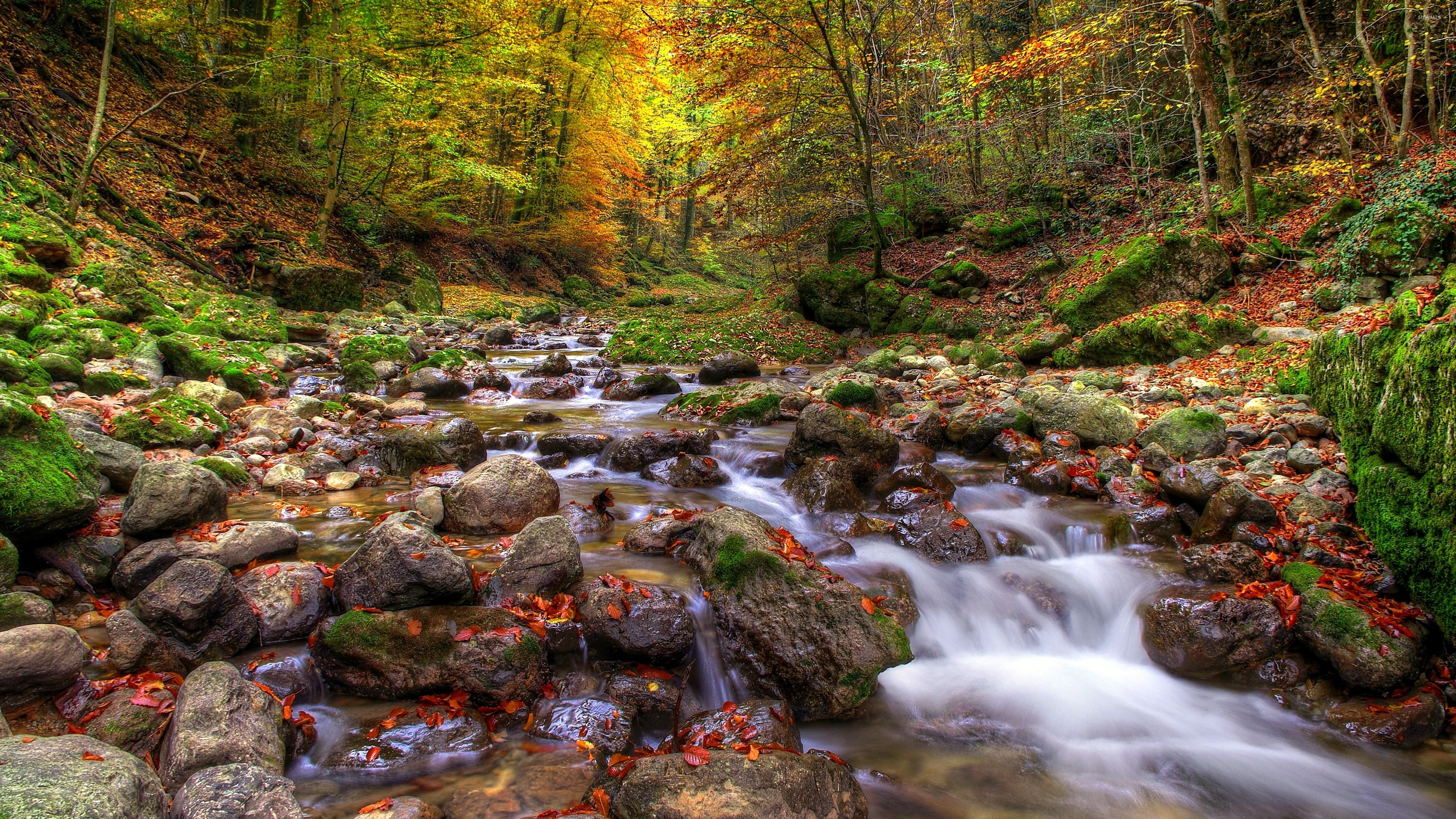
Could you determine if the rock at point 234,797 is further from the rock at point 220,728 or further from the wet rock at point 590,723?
the wet rock at point 590,723

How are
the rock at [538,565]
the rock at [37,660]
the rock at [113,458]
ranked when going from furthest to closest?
the rock at [113,458]
the rock at [538,565]
the rock at [37,660]

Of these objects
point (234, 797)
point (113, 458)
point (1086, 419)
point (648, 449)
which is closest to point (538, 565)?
point (234, 797)

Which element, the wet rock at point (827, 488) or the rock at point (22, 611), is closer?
the rock at point (22, 611)

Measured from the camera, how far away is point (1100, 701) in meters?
4.24

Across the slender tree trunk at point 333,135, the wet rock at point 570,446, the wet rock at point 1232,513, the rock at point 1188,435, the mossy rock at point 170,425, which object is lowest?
the wet rock at point 1232,513

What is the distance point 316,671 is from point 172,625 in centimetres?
76

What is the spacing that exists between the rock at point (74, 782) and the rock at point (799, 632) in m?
2.73

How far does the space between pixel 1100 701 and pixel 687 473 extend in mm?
Result: 4273

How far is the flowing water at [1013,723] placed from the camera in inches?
125

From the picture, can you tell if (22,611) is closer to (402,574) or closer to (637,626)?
(402,574)

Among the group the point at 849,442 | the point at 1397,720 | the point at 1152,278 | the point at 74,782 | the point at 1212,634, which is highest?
the point at 1152,278

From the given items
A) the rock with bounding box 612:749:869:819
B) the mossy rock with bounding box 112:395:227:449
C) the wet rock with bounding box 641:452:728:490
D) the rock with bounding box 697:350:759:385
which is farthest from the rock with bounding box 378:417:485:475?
the rock with bounding box 697:350:759:385

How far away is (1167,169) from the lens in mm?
14352

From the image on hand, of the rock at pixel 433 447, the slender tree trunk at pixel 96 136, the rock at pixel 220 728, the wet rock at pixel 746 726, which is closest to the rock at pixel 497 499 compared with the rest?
the rock at pixel 433 447
